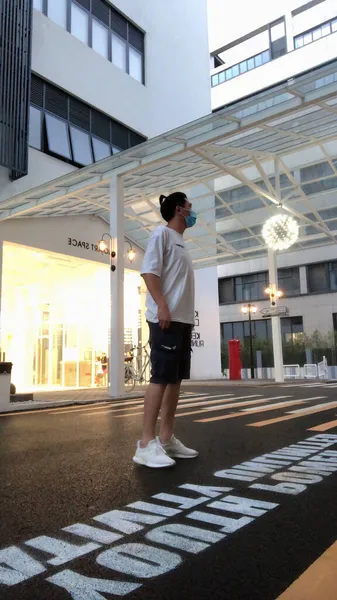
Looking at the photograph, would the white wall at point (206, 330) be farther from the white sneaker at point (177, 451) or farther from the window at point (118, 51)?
the white sneaker at point (177, 451)

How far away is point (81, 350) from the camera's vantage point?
711 inches

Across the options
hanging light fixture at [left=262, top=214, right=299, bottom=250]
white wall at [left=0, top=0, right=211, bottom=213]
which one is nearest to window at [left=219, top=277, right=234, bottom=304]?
white wall at [left=0, top=0, right=211, bottom=213]

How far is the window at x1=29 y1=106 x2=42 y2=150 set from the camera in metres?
14.0

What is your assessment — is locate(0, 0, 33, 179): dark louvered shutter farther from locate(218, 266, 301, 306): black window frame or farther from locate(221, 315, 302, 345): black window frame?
locate(221, 315, 302, 345): black window frame

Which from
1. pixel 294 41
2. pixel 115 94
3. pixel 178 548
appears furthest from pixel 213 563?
pixel 294 41

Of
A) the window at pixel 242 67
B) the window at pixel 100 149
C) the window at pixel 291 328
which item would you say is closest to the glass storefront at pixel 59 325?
the window at pixel 100 149

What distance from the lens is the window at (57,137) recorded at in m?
14.6

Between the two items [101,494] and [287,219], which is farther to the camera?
[287,219]

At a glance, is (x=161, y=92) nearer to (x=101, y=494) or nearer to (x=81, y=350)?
(x=81, y=350)

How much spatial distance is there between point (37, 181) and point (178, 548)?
44.5 ft

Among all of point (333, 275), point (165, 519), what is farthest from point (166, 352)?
point (333, 275)

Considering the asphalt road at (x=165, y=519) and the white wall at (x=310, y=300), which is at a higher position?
the white wall at (x=310, y=300)

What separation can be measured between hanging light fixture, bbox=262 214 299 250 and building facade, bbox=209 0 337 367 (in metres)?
20.5

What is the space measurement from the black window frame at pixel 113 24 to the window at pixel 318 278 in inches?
910
